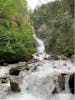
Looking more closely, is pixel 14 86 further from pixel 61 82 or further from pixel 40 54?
pixel 40 54

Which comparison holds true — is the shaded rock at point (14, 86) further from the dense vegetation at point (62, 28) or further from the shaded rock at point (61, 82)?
the dense vegetation at point (62, 28)

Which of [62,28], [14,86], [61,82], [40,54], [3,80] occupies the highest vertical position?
[62,28]

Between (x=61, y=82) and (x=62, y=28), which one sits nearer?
(x=61, y=82)

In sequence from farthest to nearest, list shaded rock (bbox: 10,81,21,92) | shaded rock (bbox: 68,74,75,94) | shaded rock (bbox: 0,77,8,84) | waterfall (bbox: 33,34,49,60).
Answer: waterfall (bbox: 33,34,49,60)
shaded rock (bbox: 0,77,8,84)
shaded rock (bbox: 10,81,21,92)
shaded rock (bbox: 68,74,75,94)

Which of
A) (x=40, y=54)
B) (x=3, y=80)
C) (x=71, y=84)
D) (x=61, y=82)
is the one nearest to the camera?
(x=71, y=84)

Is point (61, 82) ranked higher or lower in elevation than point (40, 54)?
higher

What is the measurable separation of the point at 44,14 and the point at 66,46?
23.2 metres


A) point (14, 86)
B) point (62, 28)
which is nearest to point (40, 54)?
point (62, 28)

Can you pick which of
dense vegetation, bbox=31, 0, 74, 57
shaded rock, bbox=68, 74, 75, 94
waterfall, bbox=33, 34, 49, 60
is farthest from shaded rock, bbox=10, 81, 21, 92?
waterfall, bbox=33, 34, 49, 60

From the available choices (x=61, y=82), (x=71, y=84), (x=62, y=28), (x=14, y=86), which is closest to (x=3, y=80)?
(x=14, y=86)

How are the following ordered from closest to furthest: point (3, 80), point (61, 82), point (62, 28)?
1. point (61, 82)
2. point (3, 80)
3. point (62, 28)

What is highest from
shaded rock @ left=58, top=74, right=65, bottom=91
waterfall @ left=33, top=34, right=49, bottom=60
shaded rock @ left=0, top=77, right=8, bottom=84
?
shaded rock @ left=58, top=74, right=65, bottom=91

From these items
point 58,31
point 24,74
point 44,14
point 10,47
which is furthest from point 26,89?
point 44,14

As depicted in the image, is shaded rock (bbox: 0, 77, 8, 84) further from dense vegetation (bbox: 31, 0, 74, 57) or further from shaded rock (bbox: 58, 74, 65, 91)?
dense vegetation (bbox: 31, 0, 74, 57)
